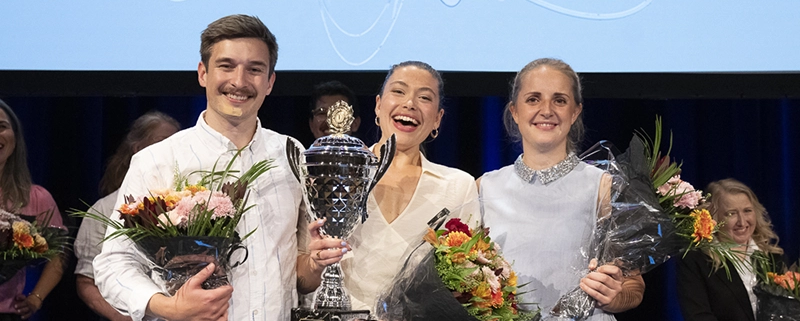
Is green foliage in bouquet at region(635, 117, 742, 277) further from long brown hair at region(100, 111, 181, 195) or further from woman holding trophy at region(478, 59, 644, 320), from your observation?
long brown hair at region(100, 111, 181, 195)

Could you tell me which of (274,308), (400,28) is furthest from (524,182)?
(400,28)

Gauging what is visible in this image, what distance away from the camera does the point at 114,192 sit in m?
3.79

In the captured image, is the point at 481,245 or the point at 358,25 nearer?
the point at 481,245

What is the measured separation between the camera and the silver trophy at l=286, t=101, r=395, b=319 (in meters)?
2.17

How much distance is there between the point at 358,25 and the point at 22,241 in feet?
5.25

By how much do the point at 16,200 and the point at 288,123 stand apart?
1379mm

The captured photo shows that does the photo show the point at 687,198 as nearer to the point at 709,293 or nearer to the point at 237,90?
the point at 237,90

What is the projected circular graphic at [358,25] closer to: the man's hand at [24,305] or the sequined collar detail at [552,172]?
the sequined collar detail at [552,172]


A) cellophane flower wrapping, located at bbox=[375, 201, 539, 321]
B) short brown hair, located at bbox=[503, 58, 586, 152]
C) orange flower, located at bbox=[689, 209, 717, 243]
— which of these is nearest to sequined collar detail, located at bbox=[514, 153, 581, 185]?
short brown hair, located at bbox=[503, 58, 586, 152]

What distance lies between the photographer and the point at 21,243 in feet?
10.7

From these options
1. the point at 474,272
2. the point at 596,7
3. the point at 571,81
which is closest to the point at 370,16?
the point at 596,7

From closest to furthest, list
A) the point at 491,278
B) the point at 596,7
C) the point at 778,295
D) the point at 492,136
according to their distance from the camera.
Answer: the point at 491,278
the point at 778,295
the point at 596,7
the point at 492,136

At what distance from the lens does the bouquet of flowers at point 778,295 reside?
315 centimetres

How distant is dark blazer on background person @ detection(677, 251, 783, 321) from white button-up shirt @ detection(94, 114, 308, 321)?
216 cm
